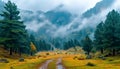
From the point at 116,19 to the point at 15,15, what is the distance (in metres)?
38.5

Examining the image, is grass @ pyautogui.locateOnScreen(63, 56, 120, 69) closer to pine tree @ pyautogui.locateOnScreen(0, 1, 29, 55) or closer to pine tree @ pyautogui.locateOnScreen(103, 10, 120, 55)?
pine tree @ pyautogui.locateOnScreen(103, 10, 120, 55)

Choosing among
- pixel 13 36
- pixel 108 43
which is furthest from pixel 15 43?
pixel 108 43

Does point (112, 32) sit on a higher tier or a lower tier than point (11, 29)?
lower

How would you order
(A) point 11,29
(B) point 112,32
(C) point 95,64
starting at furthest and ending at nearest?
1. (B) point 112,32
2. (A) point 11,29
3. (C) point 95,64

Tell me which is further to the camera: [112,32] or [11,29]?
[112,32]

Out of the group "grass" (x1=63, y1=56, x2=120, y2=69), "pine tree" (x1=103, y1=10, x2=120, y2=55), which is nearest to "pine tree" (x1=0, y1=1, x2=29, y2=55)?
"grass" (x1=63, y1=56, x2=120, y2=69)

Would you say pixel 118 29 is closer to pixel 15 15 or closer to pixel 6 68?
pixel 15 15

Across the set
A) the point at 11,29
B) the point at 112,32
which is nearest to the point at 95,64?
the point at 112,32

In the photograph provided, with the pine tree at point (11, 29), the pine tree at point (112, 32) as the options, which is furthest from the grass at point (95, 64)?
the pine tree at point (11, 29)

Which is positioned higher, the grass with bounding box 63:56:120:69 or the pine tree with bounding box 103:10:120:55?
the pine tree with bounding box 103:10:120:55

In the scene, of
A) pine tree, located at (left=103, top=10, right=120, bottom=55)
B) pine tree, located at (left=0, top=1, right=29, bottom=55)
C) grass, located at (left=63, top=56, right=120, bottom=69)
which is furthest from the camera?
pine tree, located at (left=103, top=10, right=120, bottom=55)

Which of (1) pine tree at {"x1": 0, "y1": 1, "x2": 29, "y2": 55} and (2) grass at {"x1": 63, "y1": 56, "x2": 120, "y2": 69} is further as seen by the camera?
(1) pine tree at {"x1": 0, "y1": 1, "x2": 29, "y2": 55}

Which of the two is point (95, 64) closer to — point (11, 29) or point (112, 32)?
point (112, 32)

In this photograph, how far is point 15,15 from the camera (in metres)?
102
